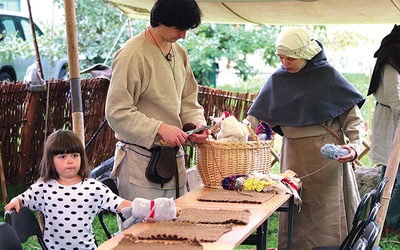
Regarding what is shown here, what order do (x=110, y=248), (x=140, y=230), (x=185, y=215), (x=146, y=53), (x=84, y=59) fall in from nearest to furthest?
(x=110, y=248), (x=140, y=230), (x=185, y=215), (x=146, y=53), (x=84, y=59)

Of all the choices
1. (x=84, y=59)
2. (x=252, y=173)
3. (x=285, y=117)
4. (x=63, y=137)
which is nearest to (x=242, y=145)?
(x=252, y=173)

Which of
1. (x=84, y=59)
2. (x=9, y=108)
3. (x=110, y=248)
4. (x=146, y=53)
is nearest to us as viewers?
(x=110, y=248)

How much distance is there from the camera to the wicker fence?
283 inches

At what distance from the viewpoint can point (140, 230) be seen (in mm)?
3088

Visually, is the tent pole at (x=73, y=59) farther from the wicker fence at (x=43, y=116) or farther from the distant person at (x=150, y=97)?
the wicker fence at (x=43, y=116)

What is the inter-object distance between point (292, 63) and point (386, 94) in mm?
1171

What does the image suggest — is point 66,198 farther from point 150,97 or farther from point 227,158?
point 227,158

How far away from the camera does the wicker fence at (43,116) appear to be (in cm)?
720

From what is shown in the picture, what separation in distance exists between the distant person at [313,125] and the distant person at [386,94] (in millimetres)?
849

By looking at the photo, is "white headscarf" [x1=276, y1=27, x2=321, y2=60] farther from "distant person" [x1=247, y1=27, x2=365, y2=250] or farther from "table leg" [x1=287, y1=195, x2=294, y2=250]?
"table leg" [x1=287, y1=195, x2=294, y2=250]

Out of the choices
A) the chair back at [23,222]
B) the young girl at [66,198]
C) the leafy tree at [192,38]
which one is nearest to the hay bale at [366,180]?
the young girl at [66,198]

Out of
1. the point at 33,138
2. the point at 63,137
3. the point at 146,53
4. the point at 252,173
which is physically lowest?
the point at 33,138

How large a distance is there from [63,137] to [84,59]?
9677 millimetres

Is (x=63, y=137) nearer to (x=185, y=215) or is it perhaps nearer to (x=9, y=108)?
(x=185, y=215)
